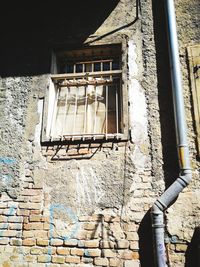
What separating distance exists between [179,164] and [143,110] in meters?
0.77

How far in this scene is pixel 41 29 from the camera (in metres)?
3.63

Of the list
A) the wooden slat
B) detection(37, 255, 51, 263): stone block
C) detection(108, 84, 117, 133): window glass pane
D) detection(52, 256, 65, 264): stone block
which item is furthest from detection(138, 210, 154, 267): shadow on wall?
the wooden slat

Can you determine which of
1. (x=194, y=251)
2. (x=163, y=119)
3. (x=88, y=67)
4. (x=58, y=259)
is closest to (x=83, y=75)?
(x=88, y=67)

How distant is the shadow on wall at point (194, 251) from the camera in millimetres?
2408

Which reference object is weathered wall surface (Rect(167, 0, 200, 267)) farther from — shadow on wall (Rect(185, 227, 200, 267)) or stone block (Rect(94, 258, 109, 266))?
stone block (Rect(94, 258, 109, 266))

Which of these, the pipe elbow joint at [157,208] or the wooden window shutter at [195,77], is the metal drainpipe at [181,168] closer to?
the pipe elbow joint at [157,208]

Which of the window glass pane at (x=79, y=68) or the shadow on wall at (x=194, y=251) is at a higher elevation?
the window glass pane at (x=79, y=68)

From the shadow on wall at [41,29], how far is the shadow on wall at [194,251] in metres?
2.67

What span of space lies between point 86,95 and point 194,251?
2174mm

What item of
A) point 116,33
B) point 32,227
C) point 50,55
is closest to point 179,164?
point 32,227

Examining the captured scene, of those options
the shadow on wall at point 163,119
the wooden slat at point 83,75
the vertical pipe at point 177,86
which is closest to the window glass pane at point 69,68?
the wooden slat at point 83,75

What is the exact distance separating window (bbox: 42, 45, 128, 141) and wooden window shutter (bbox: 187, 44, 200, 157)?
2.80ft

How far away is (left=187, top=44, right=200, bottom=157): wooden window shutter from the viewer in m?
2.85

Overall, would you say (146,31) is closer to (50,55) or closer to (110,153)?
(50,55)
